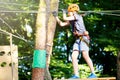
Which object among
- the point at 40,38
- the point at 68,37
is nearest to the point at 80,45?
the point at 40,38

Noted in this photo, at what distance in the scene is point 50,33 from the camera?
6.62 m

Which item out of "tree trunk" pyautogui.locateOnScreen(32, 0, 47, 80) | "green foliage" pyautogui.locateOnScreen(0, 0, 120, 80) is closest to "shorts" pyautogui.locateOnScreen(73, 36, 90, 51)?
"tree trunk" pyautogui.locateOnScreen(32, 0, 47, 80)

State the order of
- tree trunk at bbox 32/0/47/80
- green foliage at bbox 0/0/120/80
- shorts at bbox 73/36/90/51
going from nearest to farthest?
tree trunk at bbox 32/0/47/80, shorts at bbox 73/36/90/51, green foliage at bbox 0/0/120/80

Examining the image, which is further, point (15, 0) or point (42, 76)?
point (15, 0)

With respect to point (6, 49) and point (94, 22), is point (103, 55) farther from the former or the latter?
point (6, 49)

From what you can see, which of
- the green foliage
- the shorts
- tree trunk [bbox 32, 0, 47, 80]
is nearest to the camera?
tree trunk [bbox 32, 0, 47, 80]

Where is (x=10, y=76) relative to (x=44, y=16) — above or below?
below

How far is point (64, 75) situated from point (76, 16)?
7155mm

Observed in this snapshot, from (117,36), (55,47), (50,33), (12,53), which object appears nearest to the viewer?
(50,33)

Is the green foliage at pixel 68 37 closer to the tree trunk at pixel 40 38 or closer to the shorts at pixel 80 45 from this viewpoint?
the shorts at pixel 80 45

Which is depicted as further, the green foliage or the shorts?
the green foliage

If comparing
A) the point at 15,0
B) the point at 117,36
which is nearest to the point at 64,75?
the point at 117,36

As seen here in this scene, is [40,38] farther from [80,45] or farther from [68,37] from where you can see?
[68,37]

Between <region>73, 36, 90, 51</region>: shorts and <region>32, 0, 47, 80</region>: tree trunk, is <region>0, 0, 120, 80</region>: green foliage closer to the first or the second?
<region>73, 36, 90, 51</region>: shorts
